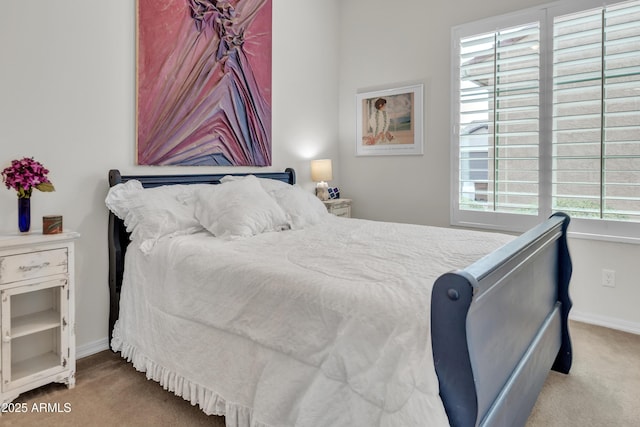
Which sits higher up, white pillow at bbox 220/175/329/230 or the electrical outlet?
white pillow at bbox 220/175/329/230

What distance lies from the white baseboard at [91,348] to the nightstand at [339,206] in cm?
225

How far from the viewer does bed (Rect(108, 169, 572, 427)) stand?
1.14 m

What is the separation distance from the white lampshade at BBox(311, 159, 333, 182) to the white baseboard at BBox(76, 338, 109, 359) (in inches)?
92.2

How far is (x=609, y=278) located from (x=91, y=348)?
3.71m

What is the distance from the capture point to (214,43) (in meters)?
3.19

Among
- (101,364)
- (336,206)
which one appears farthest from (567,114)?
(101,364)

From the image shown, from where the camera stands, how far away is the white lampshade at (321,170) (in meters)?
4.07

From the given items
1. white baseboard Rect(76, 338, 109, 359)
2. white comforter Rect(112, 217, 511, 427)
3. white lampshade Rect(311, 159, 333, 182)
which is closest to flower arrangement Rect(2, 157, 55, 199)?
white comforter Rect(112, 217, 511, 427)

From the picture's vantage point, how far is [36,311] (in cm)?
227

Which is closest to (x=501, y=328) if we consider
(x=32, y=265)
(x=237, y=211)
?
(x=237, y=211)

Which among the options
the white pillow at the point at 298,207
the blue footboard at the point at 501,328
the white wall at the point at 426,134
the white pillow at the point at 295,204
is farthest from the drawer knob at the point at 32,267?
the white wall at the point at 426,134

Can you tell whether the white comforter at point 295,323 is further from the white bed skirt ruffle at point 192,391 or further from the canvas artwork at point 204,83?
the canvas artwork at point 204,83

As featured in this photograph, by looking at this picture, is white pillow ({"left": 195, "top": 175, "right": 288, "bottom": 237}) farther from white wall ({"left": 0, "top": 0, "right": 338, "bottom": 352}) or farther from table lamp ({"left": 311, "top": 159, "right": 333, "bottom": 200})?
table lamp ({"left": 311, "top": 159, "right": 333, "bottom": 200})

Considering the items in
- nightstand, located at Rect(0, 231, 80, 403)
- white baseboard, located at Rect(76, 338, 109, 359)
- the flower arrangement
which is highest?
the flower arrangement
